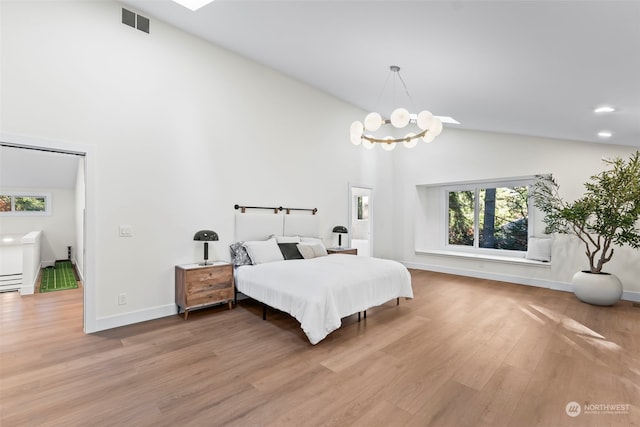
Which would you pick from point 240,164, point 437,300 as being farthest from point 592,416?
point 240,164

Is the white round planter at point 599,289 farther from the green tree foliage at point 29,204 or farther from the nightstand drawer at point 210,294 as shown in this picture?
the green tree foliage at point 29,204

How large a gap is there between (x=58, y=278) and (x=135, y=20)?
16.3ft

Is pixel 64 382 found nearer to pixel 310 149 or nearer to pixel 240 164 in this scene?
pixel 240 164

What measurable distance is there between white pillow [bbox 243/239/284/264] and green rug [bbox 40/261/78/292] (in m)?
3.37

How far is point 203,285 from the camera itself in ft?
12.2

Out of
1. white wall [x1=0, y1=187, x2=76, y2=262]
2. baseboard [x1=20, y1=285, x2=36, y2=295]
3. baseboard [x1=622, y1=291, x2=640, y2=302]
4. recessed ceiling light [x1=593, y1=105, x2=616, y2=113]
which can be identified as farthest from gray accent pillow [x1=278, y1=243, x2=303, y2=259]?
white wall [x1=0, y1=187, x2=76, y2=262]

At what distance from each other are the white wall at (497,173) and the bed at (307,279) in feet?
10.4

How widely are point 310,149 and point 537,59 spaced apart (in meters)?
3.74

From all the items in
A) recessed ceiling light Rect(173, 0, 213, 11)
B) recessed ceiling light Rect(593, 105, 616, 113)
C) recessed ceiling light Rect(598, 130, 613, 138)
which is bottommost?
recessed ceiling light Rect(598, 130, 613, 138)

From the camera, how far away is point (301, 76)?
16.5 feet

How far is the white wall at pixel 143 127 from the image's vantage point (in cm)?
295

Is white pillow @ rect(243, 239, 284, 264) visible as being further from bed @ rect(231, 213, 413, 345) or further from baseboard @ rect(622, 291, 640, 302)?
baseboard @ rect(622, 291, 640, 302)

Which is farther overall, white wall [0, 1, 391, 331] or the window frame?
the window frame

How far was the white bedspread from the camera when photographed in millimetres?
2887
